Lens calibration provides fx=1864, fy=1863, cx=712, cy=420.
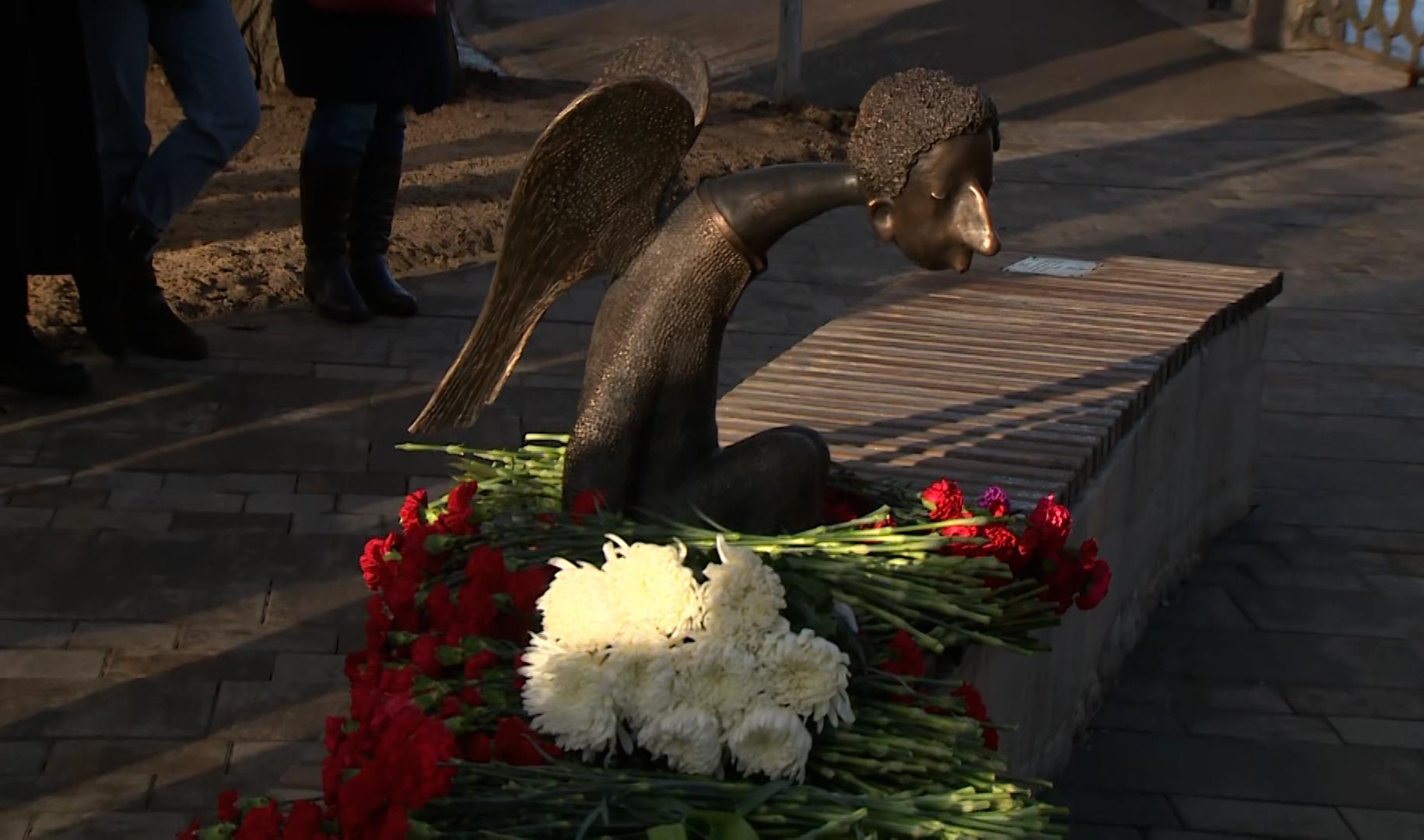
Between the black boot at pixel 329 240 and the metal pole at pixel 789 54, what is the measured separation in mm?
4388

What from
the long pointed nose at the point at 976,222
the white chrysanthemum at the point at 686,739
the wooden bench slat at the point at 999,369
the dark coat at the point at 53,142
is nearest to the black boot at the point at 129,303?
the dark coat at the point at 53,142

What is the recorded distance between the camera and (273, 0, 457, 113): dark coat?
5.97m

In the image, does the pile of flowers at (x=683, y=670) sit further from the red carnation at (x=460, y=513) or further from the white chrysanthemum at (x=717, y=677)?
the red carnation at (x=460, y=513)

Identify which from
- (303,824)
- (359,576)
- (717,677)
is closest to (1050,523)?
(717,677)

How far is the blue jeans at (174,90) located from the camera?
5535 millimetres

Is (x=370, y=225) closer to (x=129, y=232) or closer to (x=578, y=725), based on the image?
(x=129, y=232)

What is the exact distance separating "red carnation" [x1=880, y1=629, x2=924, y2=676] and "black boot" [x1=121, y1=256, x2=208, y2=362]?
12.0 feet

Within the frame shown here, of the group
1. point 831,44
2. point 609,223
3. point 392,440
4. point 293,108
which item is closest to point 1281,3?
point 831,44

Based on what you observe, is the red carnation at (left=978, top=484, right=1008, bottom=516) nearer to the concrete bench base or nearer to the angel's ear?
the concrete bench base

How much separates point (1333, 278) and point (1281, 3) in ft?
17.9

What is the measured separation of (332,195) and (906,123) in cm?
371

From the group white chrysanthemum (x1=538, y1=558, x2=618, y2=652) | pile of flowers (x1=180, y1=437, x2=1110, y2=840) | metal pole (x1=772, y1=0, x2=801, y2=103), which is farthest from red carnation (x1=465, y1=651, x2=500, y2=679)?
metal pole (x1=772, y1=0, x2=801, y2=103)

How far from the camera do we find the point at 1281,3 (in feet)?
40.3

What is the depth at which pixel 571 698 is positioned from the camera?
8.13 feet
